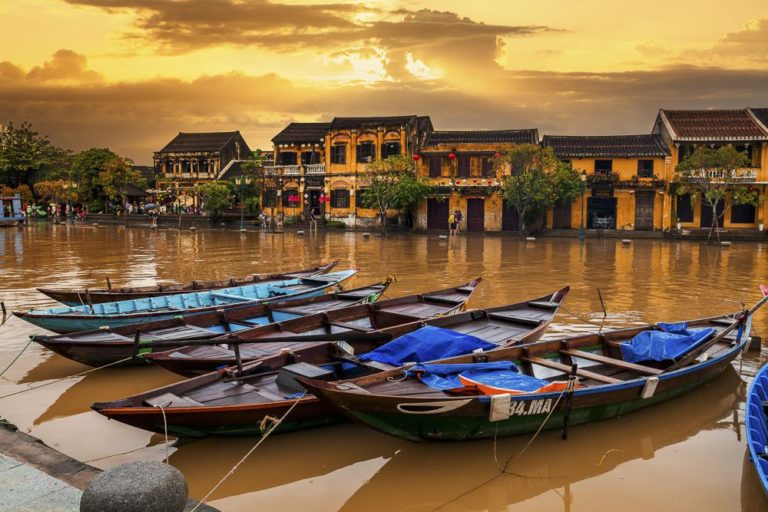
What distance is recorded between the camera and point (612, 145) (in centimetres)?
3909

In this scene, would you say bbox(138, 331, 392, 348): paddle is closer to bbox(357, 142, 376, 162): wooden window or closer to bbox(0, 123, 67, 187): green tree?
bbox(357, 142, 376, 162): wooden window

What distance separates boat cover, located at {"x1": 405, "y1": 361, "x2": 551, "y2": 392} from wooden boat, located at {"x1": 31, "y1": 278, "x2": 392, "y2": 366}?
9.66 ft

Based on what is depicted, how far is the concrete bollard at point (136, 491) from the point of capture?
3.77m

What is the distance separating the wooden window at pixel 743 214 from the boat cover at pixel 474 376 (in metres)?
35.0

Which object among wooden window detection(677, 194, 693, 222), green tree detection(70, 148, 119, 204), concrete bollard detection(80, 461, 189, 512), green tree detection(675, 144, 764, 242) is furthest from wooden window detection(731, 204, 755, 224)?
green tree detection(70, 148, 119, 204)

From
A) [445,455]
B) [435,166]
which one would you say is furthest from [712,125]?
[445,455]

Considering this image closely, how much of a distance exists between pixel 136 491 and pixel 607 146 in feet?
129

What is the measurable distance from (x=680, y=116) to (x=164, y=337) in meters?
37.9

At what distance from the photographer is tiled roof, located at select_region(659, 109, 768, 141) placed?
35875mm

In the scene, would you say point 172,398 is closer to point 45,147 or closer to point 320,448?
point 320,448

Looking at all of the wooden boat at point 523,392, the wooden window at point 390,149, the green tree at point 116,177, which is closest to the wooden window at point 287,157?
the wooden window at point 390,149

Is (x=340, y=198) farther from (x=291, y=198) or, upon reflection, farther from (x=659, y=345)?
(x=659, y=345)

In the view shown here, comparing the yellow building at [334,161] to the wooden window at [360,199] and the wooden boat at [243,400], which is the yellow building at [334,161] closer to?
the wooden window at [360,199]

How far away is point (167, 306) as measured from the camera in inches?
459
